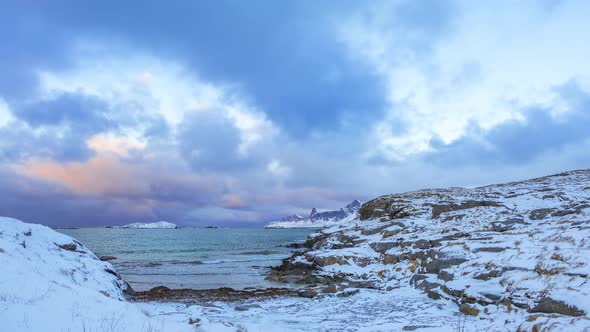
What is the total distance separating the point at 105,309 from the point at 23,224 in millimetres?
14772

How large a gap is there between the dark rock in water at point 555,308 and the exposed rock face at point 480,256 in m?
0.02

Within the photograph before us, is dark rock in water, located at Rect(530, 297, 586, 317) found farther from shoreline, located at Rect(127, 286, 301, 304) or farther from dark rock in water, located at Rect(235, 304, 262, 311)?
shoreline, located at Rect(127, 286, 301, 304)

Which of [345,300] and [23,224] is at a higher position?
[23,224]

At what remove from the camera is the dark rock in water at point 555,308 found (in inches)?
345

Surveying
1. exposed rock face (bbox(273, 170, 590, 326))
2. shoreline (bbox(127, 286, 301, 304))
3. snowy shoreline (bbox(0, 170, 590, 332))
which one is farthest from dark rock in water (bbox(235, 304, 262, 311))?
exposed rock face (bbox(273, 170, 590, 326))

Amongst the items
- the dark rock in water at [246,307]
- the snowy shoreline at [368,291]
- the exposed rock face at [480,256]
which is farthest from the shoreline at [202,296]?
the exposed rock face at [480,256]

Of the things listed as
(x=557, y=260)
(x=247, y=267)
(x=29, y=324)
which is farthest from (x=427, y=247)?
(x=29, y=324)

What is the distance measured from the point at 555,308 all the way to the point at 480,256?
661 centimetres

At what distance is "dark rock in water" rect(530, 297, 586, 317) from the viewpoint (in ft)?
28.7

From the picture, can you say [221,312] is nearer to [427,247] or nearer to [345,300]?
[345,300]

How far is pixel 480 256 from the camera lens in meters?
15.6

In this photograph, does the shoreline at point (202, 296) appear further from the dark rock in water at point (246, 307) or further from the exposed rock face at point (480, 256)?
the exposed rock face at point (480, 256)

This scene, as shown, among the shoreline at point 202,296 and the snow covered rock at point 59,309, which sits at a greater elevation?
the snow covered rock at point 59,309

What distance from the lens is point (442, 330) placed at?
958 cm
